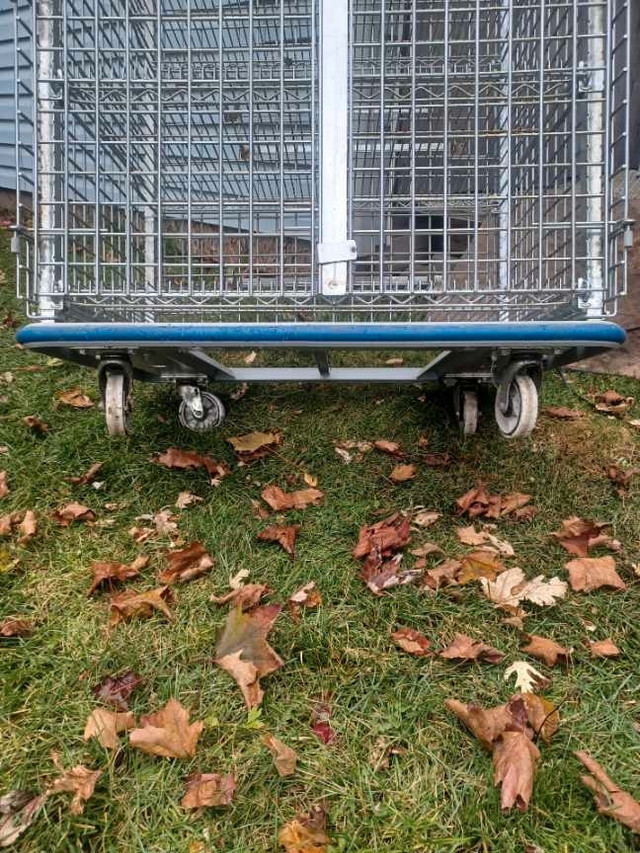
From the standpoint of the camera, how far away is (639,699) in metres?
1.49

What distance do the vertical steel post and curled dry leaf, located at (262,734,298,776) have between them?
1170mm

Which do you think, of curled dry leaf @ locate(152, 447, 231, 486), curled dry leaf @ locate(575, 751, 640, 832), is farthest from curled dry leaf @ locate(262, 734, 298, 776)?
curled dry leaf @ locate(152, 447, 231, 486)

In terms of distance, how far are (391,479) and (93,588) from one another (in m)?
1.11

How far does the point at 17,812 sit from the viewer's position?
1.24 meters

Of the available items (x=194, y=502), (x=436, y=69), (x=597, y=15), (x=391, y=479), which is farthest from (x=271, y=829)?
(x=436, y=69)

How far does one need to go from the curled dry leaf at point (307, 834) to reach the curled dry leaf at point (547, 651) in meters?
0.66

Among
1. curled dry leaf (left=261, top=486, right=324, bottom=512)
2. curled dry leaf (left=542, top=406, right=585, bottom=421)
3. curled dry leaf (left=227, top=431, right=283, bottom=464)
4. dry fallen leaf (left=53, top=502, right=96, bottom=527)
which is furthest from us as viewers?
curled dry leaf (left=542, top=406, right=585, bottom=421)

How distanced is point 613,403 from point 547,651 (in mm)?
1762

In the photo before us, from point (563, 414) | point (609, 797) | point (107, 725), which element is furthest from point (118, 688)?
point (563, 414)

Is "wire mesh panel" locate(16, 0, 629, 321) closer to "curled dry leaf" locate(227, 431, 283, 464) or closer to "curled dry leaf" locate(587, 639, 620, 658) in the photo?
"curled dry leaf" locate(227, 431, 283, 464)

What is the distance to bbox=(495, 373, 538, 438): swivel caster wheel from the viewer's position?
202 cm

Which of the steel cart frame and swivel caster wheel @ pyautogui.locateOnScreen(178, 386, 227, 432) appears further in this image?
swivel caster wheel @ pyautogui.locateOnScreen(178, 386, 227, 432)

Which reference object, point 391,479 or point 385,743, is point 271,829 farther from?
point 391,479

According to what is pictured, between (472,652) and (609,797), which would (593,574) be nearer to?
(472,652)
